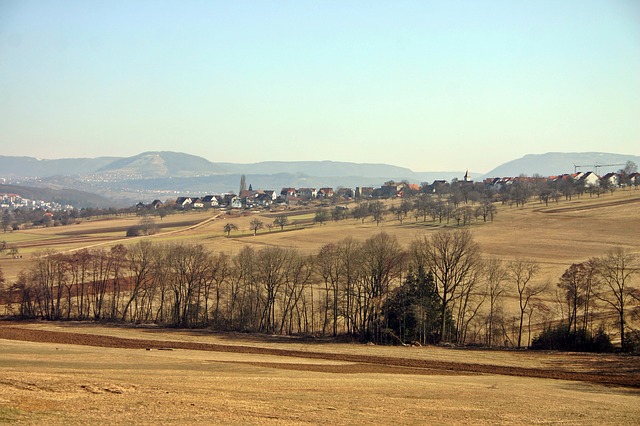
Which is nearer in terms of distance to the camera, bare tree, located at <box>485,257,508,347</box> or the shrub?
bare tree, located at <box>485,257,508,347</box>

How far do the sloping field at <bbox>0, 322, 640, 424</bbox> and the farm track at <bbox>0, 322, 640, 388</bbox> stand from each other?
104 millimetres

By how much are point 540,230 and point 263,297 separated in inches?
2582

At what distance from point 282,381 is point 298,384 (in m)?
0.93

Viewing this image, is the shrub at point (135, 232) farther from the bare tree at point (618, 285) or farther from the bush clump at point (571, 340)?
the bush clump at point (571, 340)

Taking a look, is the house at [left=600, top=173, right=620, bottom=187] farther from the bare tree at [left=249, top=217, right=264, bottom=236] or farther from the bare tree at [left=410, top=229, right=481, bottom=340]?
the bare tree at [left=410, top=229, right=481, bottom=340]

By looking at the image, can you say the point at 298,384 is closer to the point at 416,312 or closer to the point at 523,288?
the point at 416,312

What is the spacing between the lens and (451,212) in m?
125

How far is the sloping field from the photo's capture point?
64.8ft

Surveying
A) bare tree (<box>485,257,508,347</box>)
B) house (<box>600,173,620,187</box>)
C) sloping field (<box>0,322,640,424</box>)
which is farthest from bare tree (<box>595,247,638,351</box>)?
house (<box>600,173,620,187</box>)

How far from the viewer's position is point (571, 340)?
41.5 meters

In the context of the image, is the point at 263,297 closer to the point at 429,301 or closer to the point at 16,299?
the point at 429,301

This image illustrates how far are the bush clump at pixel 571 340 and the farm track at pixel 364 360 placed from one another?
841cm

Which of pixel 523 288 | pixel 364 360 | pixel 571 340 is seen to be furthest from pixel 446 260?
pixel 364 360

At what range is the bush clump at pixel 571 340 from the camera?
40188mm
